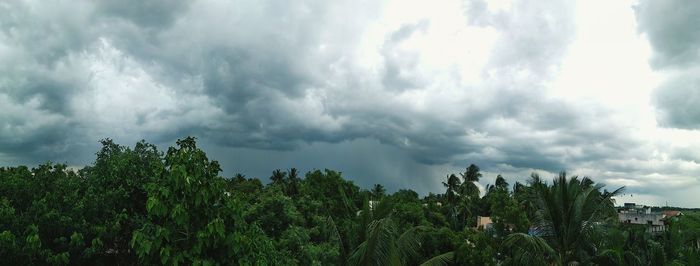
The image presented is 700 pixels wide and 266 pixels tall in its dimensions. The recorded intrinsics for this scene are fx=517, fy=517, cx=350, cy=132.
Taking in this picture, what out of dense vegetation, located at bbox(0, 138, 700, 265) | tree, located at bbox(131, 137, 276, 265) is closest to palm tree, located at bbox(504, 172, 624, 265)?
dense vegetation, located at bbox(0, 138, 700, 265)

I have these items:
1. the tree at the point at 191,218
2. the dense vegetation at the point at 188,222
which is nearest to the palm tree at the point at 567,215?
the dense vegetation at the point at 188,222

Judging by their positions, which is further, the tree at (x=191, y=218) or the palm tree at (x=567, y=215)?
the palm tree at (x=567, y=215)

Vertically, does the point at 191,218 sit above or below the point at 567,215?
below

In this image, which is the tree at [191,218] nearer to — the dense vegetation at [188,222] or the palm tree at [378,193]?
the dense vegetation at [188,222]

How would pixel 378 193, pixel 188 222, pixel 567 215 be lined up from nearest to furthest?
pixel 188 222
pixel 567 215
pixel 378 193

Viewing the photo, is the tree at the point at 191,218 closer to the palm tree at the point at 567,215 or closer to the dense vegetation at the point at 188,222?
the dense vegetation at the point at 188,222

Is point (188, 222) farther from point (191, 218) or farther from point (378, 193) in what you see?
point (378, 193)

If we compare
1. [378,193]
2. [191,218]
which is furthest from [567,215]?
[378,193]

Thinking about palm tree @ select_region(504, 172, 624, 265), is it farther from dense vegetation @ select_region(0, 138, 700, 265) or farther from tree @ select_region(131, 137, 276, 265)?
tree @ select_region(131, 137, 276, 265)
